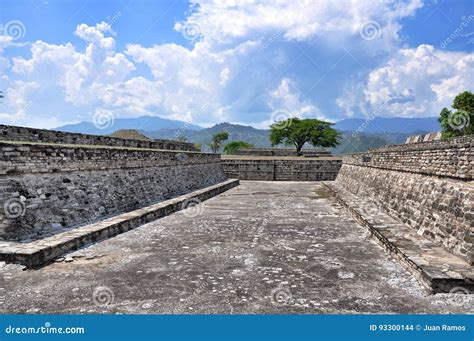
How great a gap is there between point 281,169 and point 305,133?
74.7 ft

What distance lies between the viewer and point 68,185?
9242 mm

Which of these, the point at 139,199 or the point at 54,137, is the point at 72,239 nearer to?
the point at 139,199

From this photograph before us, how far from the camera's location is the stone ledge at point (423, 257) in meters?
5.06

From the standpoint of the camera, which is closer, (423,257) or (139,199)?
(423,257)

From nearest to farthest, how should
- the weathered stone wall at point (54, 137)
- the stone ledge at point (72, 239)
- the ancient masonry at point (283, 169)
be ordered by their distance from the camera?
1. the stone ledge at point (72, 239)
2. the weathered stone wall at point (54, 137)
3. the ancient masonry at point (283, 169)

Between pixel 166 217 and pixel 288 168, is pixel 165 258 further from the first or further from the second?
pixel 288 168

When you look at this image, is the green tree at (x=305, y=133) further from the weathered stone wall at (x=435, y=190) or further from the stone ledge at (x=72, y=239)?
the stone ledge at (x=72, y=239)

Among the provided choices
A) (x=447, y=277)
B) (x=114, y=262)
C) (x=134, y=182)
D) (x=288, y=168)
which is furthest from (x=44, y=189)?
(x=288, y=168)

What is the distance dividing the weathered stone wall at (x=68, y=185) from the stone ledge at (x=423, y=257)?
7.81 meters

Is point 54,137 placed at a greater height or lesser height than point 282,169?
greater

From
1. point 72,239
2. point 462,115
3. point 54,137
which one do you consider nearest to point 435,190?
point 72,239

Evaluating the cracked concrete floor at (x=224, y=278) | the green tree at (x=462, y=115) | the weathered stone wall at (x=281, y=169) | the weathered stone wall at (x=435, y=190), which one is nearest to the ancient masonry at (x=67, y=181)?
the cracked concrete floor at (x=224, y=278)

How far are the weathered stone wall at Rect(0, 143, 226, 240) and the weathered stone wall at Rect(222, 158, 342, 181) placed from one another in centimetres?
1641

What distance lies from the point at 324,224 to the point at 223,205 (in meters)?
5.50
